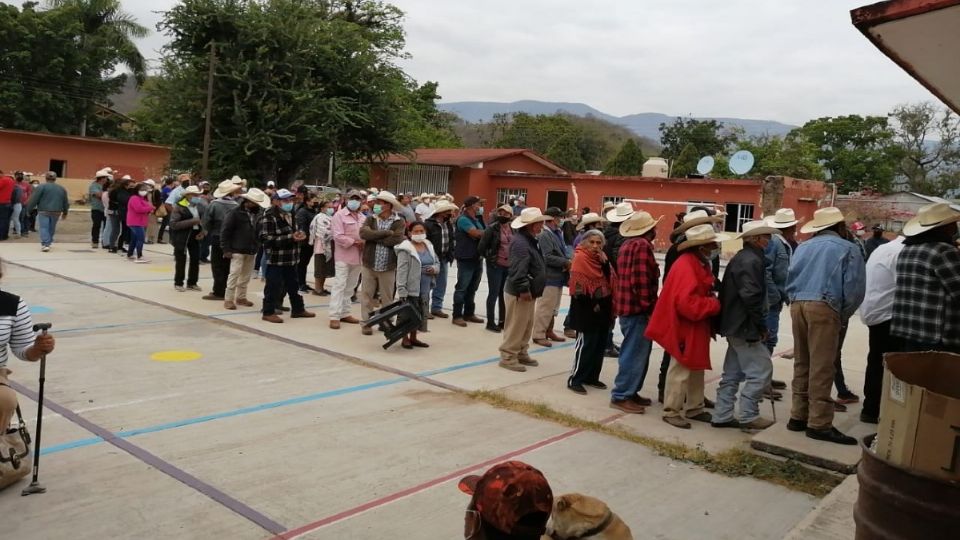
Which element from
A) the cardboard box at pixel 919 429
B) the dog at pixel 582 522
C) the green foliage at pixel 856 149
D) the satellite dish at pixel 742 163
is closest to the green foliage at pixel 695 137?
the green foliage at pixel 856 149

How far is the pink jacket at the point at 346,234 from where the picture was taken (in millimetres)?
9531

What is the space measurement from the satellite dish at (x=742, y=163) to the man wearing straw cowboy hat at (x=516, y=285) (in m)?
22.6

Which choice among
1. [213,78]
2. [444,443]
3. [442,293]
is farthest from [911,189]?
[444,443]

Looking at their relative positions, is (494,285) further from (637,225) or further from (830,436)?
(830,436)

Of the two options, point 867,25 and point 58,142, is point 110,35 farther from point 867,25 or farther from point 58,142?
point 867,25

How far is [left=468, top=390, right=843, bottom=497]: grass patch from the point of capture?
5039 millimetres

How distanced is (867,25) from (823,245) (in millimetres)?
3037

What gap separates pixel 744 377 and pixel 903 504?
335 cm

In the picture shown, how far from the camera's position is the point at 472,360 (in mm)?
8219

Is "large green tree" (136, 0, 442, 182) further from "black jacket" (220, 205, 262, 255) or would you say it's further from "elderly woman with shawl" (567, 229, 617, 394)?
"elderly woman with shawl" (567, 229, 617, 394)

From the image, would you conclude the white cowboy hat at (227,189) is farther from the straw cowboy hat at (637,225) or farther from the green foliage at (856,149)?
the green foliage at (856,149)

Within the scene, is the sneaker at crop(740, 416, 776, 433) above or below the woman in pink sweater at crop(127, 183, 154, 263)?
below

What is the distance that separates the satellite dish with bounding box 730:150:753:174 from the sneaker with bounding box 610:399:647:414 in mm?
23747

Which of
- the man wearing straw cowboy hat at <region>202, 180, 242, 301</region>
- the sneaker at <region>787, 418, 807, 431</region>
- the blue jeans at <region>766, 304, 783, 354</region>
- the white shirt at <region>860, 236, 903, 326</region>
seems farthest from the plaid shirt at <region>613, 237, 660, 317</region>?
the man wearing straw cowboy hat at <region>202, 180, 242, 301</region>
